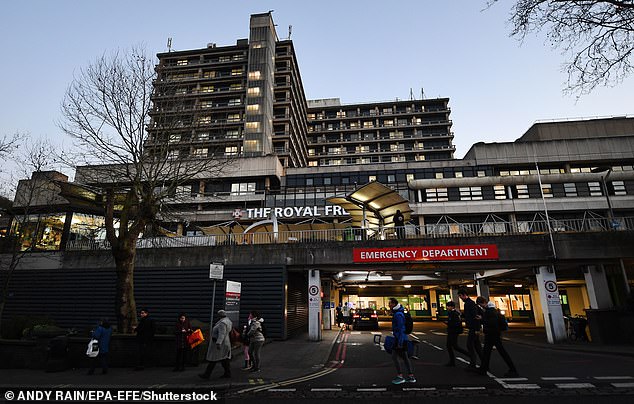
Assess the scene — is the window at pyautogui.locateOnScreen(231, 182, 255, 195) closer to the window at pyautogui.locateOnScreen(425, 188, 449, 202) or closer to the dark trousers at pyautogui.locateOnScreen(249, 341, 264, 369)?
the window at pyautogui.locateOnScreen(425, 188, 449, 202)

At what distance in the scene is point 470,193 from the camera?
4203cm

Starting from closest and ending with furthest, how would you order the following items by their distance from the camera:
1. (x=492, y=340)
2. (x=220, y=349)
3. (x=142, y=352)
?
1. (x=492, y=340)
2. (x=220, y=349)
3. (x=142, y=352)

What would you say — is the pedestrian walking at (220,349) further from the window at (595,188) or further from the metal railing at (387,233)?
the window at (595,188)

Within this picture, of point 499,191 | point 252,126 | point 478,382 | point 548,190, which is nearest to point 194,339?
point 478,382

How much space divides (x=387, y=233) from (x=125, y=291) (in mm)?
13474

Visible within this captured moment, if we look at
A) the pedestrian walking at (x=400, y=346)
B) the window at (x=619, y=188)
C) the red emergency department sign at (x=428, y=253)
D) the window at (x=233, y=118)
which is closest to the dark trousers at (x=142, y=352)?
the pedestrian walking at (x=400, y=346)

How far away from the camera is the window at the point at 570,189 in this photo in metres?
39.9

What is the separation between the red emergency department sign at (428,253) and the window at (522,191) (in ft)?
94.7

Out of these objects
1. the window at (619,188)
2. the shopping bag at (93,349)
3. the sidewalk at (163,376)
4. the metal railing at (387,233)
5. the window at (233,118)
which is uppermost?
the window at (233,118)

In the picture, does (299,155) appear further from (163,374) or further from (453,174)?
(163,374)

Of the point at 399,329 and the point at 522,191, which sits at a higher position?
the point at 522,191

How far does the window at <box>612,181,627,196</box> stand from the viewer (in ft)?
128

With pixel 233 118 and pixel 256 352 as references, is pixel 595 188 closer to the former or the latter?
pixel 256 352

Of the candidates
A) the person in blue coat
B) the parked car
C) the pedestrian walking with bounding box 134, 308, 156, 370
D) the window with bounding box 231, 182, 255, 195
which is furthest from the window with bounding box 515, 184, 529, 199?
the person in blue coat
